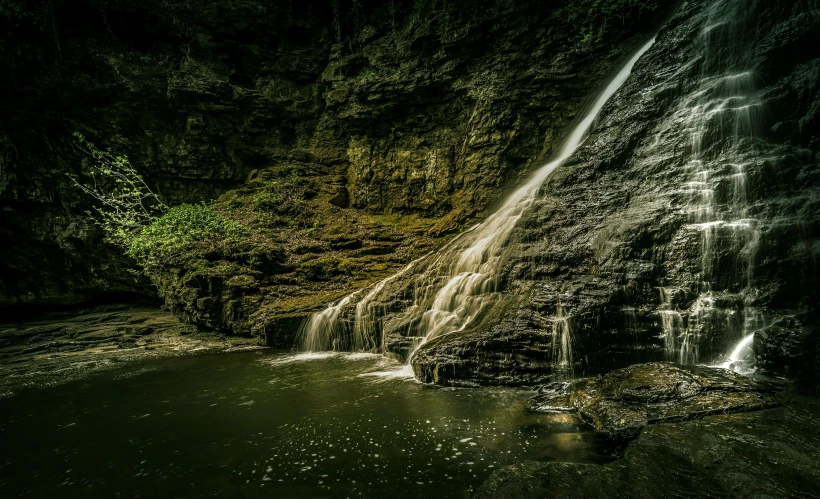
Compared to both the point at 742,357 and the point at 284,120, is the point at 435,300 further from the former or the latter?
the point at 284,120

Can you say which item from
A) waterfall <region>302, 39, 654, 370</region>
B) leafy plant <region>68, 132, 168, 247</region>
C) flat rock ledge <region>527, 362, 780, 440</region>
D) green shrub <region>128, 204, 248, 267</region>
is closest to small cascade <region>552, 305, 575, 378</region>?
flat rock ledge <region>527, 362, 780, 440</region>

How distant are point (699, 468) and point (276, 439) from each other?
3.63m

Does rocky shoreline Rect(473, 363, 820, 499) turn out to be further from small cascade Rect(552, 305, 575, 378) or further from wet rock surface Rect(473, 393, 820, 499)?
small cascade Rect(552, 305, 575, 378)

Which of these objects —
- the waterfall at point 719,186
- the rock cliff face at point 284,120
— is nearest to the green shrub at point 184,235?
the rock cliff face at point 284,120

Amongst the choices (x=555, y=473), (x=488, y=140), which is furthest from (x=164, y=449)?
(x=488, y=140)

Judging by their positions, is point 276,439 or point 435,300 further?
point 435,300

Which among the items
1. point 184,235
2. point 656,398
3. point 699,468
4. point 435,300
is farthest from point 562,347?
point 184,235

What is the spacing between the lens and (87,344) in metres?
10.1

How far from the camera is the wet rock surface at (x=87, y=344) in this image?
7.58 meters

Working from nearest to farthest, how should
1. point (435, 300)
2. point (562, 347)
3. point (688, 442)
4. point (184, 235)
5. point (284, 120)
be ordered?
point (688, 442)
point (562, 347)
point (435, 300)
point (184, 235)
point (284, 120)

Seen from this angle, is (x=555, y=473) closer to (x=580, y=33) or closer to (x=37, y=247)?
(x=580, y=33)

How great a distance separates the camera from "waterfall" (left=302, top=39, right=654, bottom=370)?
6.73 metres

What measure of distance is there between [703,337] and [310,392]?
5.22 metres

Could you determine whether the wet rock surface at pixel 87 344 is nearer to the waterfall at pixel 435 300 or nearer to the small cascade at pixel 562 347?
the waterfall at pixel 435 300
